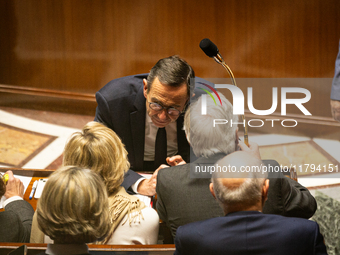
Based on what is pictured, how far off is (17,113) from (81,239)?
3902 millimetres

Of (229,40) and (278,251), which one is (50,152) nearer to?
(229,40)

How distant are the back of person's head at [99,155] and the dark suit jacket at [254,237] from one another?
1.63 feet

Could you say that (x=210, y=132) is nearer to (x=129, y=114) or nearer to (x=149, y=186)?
(x=149, y=186)

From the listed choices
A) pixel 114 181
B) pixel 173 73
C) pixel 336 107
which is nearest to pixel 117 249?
pixel 114 181

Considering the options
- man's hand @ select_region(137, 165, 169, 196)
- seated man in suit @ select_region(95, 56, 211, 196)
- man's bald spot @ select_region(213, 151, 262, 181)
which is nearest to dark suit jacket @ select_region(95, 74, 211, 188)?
seated man in suit @ select_region(95, 56, 211, 196)

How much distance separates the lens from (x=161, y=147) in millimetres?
2414

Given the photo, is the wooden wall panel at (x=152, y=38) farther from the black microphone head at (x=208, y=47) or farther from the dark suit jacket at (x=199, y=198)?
the dark suit jacket at (x=199, y=198)

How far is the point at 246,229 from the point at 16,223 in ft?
3.21

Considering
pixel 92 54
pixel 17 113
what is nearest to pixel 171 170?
pixel 92 54

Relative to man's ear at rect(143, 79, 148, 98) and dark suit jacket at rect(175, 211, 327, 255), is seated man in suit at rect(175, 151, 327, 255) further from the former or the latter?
man's ear at rect(143, 79, 148, 98)

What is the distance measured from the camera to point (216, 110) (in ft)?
6.06

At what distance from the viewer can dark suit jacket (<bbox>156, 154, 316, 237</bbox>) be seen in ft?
5.42

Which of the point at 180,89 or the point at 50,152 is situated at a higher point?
the point at 180,89

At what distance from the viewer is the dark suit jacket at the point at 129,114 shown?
2.35m
